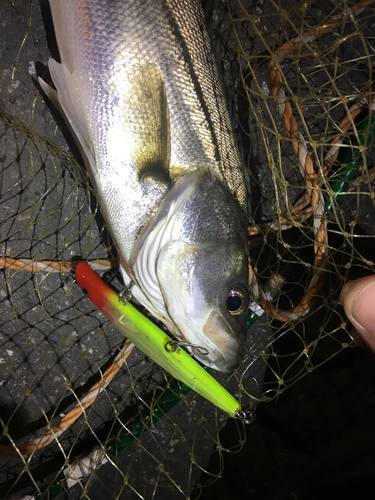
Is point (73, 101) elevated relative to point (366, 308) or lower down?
elevated

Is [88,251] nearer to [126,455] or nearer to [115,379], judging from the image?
[115,379]

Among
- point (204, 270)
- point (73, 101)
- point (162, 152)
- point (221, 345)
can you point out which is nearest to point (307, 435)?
point (221, 345)

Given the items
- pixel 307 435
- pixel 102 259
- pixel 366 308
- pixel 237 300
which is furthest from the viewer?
pixel 307 435

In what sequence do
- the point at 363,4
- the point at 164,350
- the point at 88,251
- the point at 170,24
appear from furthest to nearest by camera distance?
1. the point at 88,251
2. the point at 363,4
3. the point at 164,350
4. the point at 170,24

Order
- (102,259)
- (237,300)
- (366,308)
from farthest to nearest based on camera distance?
1. (102,259)
2. (237,300)
3. (366,308)

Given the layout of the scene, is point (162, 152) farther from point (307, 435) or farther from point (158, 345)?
point (307, 435)

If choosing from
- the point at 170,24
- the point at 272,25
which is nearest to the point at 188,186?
the point at 170,24

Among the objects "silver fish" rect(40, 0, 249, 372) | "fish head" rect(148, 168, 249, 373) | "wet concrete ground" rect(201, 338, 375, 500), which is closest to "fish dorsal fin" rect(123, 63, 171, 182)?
"silver fish" rect(40, 0, 249, 372)
